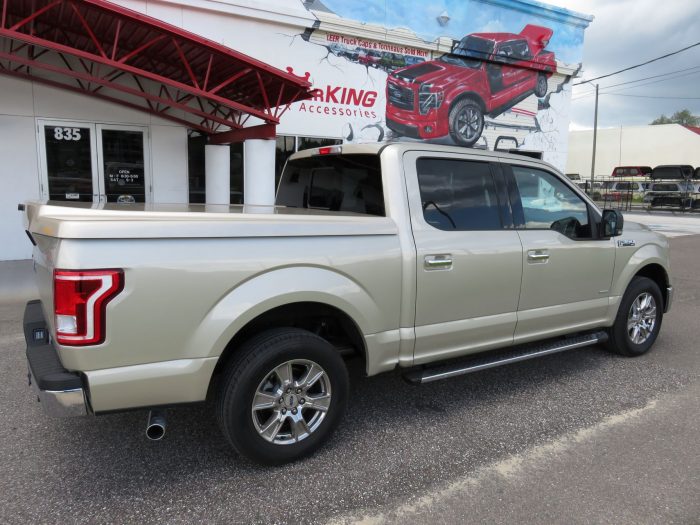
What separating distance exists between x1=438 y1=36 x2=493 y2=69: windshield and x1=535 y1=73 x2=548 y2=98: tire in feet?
7.51

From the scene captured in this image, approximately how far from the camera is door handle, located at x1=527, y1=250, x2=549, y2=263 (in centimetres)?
387

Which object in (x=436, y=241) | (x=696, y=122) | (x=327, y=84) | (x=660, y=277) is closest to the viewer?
(x=436, y=241)

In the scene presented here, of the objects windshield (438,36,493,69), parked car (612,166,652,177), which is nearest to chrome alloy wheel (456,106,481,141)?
windshield (438,36,493,69)

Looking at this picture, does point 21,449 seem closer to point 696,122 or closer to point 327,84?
point 327,84

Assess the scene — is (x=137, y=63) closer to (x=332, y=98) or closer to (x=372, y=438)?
(x=332, y=98)

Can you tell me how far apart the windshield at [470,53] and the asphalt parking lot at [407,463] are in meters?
11.1

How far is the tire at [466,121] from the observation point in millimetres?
14008

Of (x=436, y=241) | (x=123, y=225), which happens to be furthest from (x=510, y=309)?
(x=123, y=225)

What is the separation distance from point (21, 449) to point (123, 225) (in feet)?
6.02

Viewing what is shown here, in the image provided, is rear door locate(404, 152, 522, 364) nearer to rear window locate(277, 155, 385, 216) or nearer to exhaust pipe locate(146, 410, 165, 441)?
rear window locate(277, 155, 385, 216)

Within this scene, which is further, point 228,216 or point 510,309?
point 510,309

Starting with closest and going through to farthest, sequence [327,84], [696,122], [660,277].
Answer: [660,277] → [327,84] → [696,122]

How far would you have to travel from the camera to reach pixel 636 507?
107 inches

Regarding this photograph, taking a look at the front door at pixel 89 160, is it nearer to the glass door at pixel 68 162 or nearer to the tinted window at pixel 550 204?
the glass door at pixel 68 162
